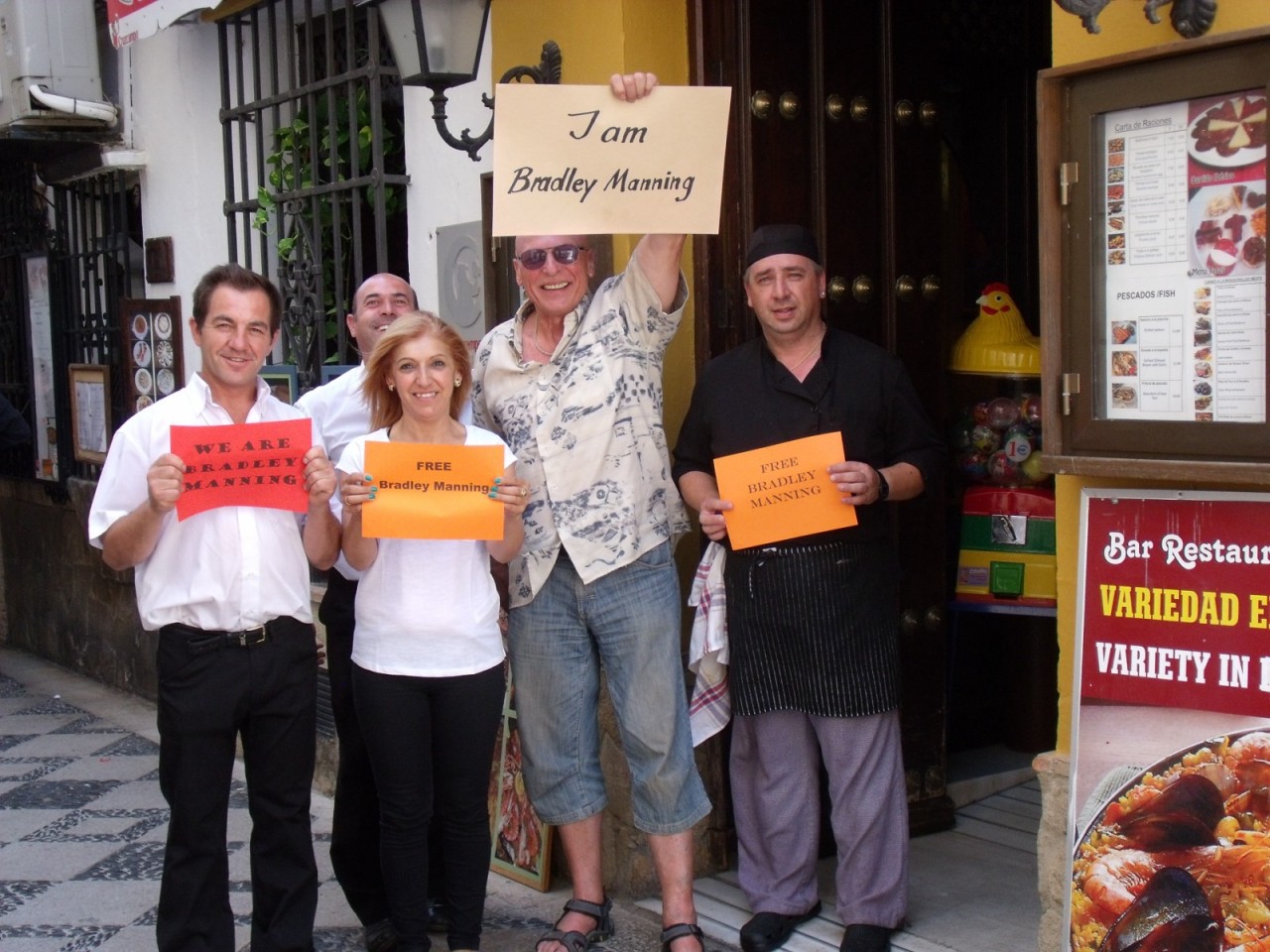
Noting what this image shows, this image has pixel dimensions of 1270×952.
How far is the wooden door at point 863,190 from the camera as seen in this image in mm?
4141

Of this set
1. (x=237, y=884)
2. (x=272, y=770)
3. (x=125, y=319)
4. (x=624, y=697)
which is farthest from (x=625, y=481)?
(x=125, y=319)

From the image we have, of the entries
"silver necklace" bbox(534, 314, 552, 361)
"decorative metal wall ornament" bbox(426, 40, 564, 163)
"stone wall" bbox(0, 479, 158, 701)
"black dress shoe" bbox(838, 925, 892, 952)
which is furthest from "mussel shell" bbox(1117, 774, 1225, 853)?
"stone wall" bbox(0, 479, 158, 701)

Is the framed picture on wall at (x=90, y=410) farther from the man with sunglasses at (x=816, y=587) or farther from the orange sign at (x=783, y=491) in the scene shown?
the orange sign at (x=783, y=491)

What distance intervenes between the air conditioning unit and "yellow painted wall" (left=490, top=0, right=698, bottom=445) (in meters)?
3.53

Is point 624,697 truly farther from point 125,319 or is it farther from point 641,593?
point 125,319

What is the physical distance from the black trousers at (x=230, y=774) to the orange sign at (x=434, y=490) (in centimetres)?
39

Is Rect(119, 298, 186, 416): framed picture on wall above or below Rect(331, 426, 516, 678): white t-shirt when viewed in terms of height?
above

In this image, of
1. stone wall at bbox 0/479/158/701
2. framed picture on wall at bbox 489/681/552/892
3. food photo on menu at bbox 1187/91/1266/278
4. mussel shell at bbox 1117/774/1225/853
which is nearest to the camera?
food photo on menu at bbox 1187/91/1266/278

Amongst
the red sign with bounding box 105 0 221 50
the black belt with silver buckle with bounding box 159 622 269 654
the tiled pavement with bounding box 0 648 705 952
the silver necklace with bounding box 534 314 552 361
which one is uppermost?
the red sign with bounding box 105 0 221 50

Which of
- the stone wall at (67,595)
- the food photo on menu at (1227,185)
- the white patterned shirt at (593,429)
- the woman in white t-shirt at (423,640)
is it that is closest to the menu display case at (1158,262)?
the food photo on menu at (1227,185)

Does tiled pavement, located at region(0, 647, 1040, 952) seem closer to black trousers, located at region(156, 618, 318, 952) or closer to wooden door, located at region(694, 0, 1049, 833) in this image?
wooden door, located at region(694, 0, 1049, 833)

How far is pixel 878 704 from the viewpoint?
365 cm

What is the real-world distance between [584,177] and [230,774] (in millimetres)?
1620

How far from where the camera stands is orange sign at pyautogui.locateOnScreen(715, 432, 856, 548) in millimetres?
3453
